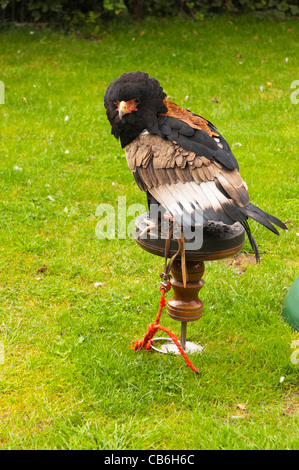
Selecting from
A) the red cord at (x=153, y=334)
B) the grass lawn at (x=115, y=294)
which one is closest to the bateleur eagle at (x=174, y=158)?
the red cord at (x=153, y=334)

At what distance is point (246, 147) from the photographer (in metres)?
6.85

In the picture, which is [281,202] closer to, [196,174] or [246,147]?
[246,147]

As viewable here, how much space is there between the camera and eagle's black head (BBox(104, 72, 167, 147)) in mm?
3078

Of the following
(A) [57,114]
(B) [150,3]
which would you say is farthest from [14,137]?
(B) [150,3]

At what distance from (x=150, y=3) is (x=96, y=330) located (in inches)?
350

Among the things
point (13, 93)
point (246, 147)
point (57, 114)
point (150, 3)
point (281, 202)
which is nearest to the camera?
point (281, 202)

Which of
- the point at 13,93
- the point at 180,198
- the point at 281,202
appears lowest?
the point at 13,93

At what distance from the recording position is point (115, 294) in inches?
172

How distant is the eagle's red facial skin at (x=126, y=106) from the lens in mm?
3066

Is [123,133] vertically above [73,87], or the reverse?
[123,133]

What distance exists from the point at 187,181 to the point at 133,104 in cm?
53

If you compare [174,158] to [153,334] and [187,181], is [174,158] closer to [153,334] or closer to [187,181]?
[187,181]

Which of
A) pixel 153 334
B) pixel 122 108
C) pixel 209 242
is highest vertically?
pixel 122 108

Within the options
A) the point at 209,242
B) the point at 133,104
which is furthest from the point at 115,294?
the point at 133,104
